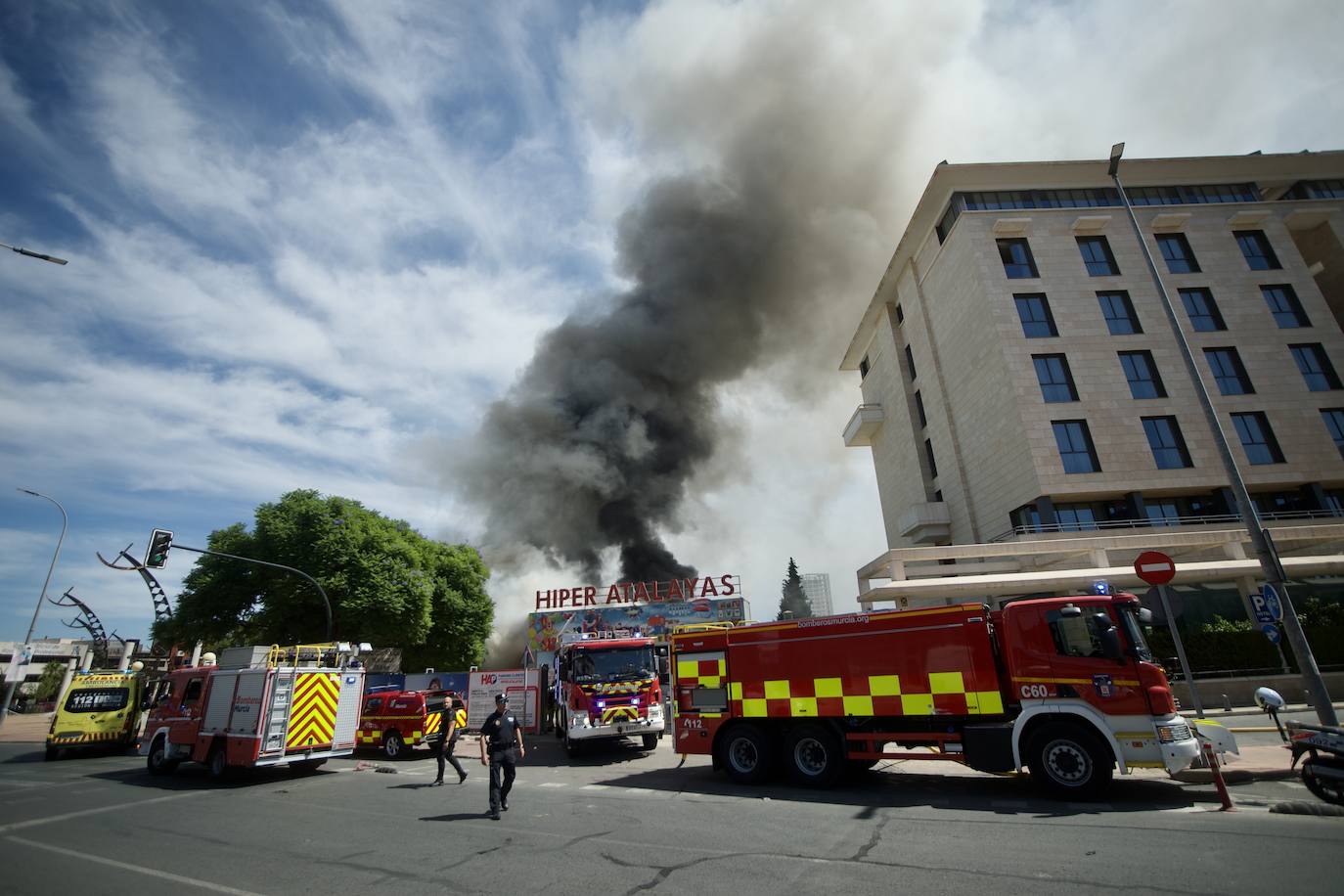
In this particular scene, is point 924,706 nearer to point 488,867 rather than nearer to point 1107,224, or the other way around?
point 488,867

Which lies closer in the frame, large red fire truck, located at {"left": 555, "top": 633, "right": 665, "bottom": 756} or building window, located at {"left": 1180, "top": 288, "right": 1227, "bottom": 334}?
large red fire truck, located at {"left": 555, "top": 633, "right": 665, "bottom": 756}

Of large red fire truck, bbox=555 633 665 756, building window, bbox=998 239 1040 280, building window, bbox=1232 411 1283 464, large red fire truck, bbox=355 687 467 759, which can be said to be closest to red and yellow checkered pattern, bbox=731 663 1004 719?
large red fire truck, bbox=555 633 665 756

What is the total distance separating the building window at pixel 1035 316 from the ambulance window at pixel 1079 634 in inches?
1110

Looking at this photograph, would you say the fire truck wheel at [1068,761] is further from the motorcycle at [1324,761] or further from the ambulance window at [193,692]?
the ambulance window at [193,692]

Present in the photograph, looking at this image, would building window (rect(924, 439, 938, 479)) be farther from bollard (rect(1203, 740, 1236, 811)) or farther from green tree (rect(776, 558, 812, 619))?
green tree (rect(776, 558, 812, 619))

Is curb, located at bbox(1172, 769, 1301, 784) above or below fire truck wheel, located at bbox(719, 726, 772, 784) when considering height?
below

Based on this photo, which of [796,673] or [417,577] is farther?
[417,577]

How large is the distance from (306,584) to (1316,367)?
51.1 m

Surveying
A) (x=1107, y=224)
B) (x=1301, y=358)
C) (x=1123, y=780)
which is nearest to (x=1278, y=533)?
(x=1301, y=358)

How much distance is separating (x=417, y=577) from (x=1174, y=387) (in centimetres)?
3911

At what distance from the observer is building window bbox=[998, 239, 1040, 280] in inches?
1292

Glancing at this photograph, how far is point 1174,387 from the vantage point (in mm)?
29672

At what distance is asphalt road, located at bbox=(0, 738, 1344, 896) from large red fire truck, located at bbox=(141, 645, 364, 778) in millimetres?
1353

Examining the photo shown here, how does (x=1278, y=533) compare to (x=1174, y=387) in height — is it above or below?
below
